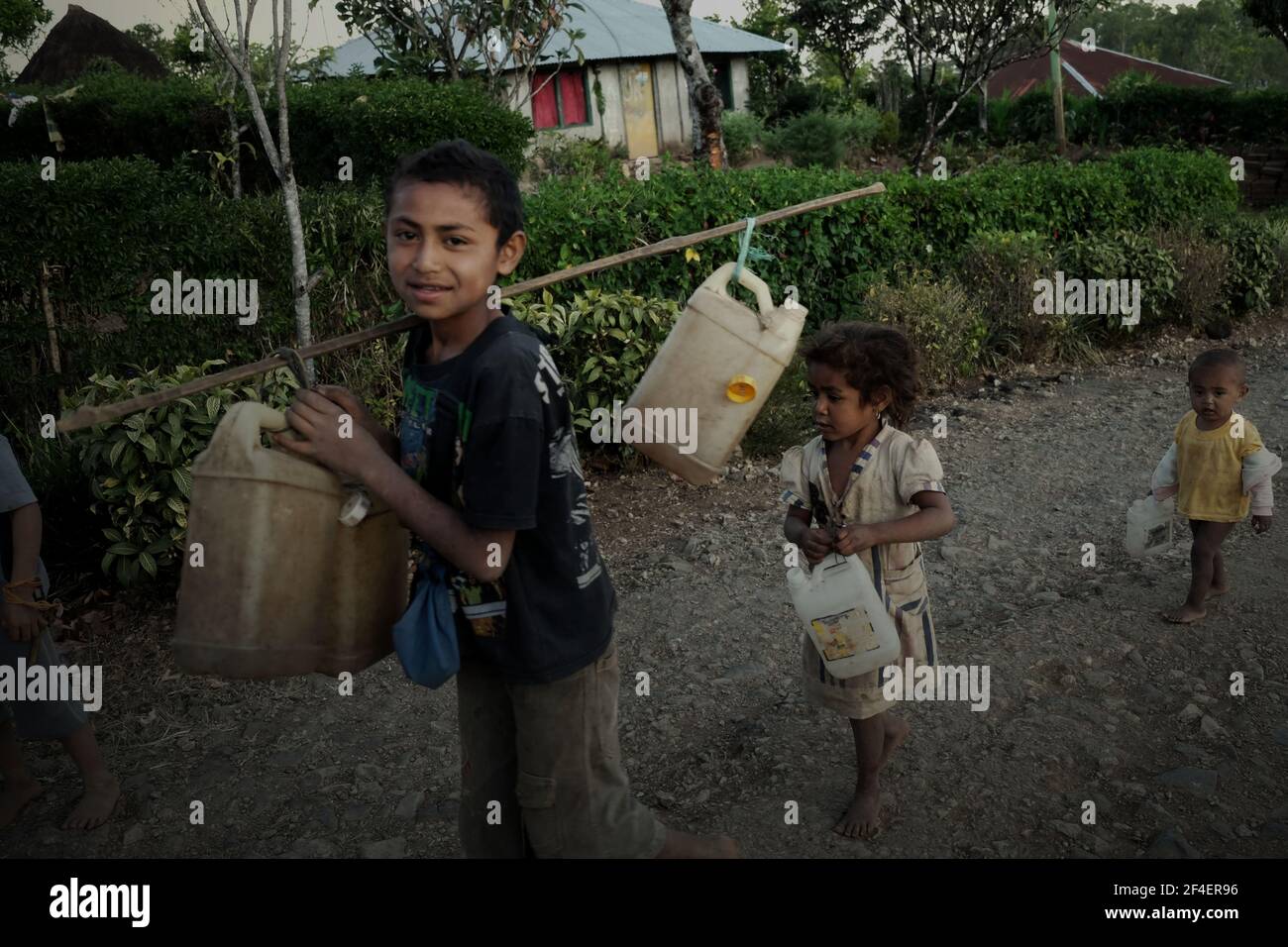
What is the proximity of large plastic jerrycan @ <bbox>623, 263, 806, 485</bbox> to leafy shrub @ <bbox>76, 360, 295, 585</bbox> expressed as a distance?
2724mm

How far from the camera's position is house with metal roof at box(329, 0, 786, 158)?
948 inches

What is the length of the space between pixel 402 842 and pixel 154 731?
4.35 ft

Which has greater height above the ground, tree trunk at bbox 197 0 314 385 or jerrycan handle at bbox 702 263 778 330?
tree trunk at bbox 197 0 314 385

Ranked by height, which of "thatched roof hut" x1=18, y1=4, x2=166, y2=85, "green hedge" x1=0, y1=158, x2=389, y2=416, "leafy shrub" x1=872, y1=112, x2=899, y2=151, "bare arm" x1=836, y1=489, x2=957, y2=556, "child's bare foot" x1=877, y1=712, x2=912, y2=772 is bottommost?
"child's bare foot" x1=877, y1=712, x2=912, y2=772

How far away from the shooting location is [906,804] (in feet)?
10.3

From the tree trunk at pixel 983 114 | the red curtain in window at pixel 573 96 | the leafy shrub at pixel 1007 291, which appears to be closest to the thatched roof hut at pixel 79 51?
the red curtain in window at pixel 573 96

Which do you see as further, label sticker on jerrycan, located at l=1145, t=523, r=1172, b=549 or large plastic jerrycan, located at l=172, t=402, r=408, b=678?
label sticker on jerrycan, located at l=1145, t=523, r=1172, b=549

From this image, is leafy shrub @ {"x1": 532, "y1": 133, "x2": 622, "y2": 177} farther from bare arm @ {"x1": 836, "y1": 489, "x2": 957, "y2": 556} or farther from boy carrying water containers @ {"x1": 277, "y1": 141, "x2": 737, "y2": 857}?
boy carrying water containers @ {"x1": 277, "y1": 141, "x2": 737, "y2": 857}

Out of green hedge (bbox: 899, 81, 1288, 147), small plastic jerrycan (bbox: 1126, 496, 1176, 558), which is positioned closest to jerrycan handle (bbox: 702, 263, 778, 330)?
small plastic jerrycan (bbox: 1126, 496, 1176, 558)

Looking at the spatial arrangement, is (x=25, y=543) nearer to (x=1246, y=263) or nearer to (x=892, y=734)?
(x=892, y=734)

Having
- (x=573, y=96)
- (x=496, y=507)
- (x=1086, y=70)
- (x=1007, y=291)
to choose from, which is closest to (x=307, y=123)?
(x=1007, y=291)
